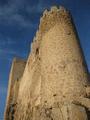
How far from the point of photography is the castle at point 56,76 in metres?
9.33

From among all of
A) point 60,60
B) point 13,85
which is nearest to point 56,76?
point 60,60

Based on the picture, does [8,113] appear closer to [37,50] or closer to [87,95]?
[37,50]

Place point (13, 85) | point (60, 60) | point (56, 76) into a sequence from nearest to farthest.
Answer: point (56, 76) < point (60, 60) < point (13, 85)

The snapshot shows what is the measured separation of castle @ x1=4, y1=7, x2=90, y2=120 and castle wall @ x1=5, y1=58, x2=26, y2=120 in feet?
8.21

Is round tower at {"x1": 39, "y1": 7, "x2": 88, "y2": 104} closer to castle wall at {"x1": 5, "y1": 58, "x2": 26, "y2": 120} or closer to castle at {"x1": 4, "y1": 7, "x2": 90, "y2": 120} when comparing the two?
castle at {"x1": 4, "y1": 7, "x2": 90, "y2": 120}

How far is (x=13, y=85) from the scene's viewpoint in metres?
17.1

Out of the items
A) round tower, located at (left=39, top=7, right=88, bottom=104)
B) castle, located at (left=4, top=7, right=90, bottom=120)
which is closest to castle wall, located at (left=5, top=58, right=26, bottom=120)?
castle, located at (left=4, top=7, right=90, bottom=120)

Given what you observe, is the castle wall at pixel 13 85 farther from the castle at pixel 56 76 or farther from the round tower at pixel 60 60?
→ the round tower at pixel 60 60

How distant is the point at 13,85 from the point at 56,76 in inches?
294

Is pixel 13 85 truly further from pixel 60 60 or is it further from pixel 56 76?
pixel 56 76

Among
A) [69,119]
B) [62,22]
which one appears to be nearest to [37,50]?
[62,22]

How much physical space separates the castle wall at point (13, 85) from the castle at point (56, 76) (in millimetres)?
2504

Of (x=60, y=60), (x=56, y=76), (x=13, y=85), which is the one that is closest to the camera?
(x=56, y=76)

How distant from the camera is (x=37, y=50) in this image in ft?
41.1
